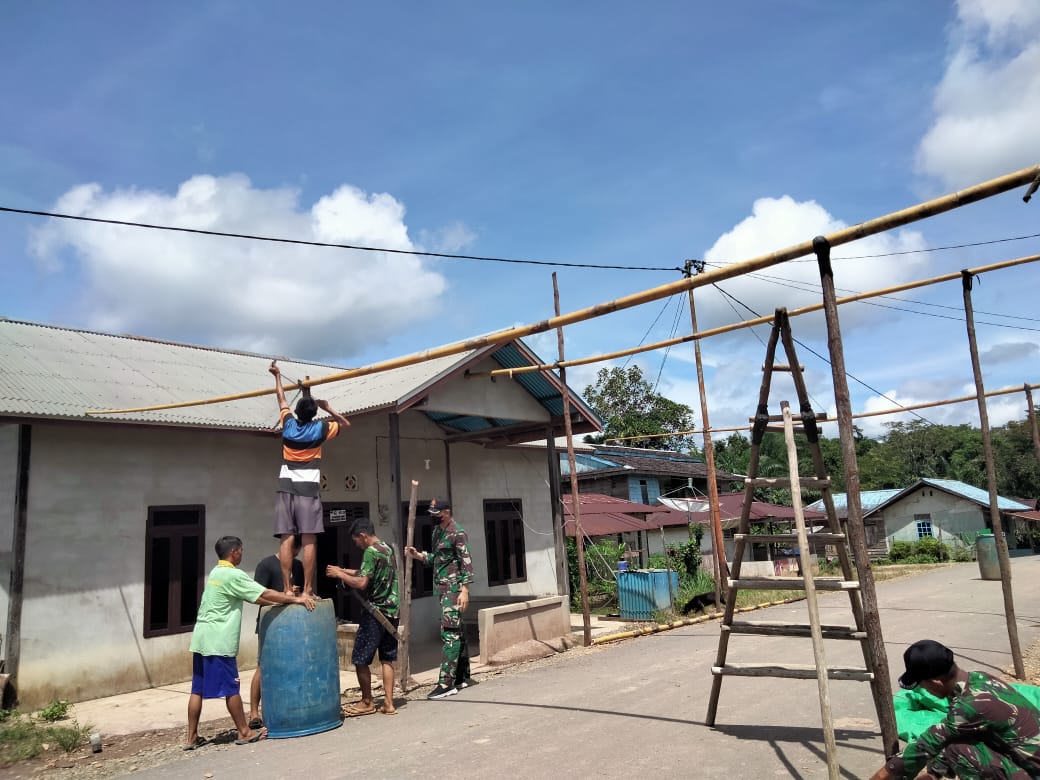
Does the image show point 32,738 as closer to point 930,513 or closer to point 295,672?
point 295,672

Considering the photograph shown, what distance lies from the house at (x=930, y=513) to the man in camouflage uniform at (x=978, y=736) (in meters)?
38.0

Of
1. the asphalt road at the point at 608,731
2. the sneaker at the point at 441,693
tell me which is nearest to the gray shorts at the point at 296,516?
the asphalt road at the point at 608,731

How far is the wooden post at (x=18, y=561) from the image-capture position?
8.59 metres

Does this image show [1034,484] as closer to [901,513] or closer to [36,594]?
[901,513]

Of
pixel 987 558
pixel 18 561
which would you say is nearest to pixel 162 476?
pixel 18 561

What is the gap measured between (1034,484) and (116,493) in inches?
2558

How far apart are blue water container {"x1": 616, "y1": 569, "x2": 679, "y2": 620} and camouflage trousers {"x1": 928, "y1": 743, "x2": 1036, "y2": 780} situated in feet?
38.2

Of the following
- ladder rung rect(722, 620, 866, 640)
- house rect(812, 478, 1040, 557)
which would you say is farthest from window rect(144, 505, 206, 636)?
house rect(812, 478, 1040, 557)

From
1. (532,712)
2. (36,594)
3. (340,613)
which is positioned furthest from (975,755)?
(340,613)

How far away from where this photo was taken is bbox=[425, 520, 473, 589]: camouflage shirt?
8.59 m

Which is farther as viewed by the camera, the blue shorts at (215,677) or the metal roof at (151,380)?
the metal roof at (151,380)

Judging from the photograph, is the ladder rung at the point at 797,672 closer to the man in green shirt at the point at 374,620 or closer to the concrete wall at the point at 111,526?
the man in green shirt at the point at 374,620

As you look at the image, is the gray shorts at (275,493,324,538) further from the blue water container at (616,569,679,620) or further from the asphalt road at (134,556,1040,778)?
the blue water container at (616,569,679,620)

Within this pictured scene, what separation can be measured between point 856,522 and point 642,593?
10.8 metres
